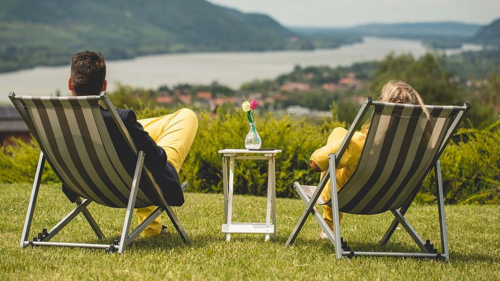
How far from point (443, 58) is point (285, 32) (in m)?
139

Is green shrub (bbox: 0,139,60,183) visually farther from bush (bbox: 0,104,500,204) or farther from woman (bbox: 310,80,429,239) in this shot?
woman (bbox: 310,80,429,239)

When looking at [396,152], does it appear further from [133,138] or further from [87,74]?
[87,74]

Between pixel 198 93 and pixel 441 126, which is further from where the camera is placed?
pixel 198 93

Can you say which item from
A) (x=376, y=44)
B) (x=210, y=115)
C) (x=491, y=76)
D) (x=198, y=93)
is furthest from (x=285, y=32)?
(x=210, y=115)

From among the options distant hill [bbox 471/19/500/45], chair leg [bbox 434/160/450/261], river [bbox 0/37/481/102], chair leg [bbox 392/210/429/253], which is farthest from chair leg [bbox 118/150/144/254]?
distant hill [bbox 471/19/500/45]

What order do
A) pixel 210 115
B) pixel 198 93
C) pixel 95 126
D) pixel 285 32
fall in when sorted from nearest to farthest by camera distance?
pixel 95 126
pixel 210 115
pixel 198 93
pixel 285 32

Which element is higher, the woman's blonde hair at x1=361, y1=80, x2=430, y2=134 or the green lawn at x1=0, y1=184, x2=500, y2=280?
the woman's blonde hair at x1=361, y1=80, x2=430, y2=134

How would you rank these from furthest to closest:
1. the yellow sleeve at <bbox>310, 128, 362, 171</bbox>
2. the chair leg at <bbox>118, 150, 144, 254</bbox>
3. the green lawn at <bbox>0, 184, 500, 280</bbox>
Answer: the yellow sleeve at <bbox>310, 128, 362, 171</bbox> < the chair leg at <bbox>118, 150, 144, 254</bbox> < the green lawn at <bbox>0, 184, 500, 280</bbox>

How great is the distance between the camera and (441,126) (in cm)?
358

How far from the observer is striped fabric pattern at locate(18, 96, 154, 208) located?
3.46m

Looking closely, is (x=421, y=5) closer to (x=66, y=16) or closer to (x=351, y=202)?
(x=66, y=16)

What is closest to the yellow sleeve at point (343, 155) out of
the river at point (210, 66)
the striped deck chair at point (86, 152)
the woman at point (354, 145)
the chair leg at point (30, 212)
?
the woman at point (354, 145)

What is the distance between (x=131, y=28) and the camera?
158250 millimetres

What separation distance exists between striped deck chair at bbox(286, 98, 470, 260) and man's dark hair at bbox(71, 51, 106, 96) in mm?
1472
